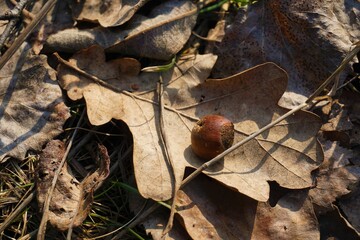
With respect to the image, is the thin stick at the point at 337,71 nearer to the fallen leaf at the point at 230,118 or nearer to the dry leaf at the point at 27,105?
the fallen leaf at the point at 230,118

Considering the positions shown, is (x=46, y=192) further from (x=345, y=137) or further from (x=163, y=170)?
(x=345, y=137)

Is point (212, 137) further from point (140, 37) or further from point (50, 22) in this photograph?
point (50, 22)

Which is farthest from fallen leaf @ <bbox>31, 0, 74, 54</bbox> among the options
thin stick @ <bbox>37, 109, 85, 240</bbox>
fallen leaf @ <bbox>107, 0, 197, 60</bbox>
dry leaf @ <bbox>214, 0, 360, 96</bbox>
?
dry leaf @ <bbox>214, 0, 360, 96</bbox>

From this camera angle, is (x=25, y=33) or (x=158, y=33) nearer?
(x=25, y=33)

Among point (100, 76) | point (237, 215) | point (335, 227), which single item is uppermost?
point (100, 76)

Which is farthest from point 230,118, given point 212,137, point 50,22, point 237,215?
point 50,22

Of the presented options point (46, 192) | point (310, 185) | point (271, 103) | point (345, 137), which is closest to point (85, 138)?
point (46, 192)

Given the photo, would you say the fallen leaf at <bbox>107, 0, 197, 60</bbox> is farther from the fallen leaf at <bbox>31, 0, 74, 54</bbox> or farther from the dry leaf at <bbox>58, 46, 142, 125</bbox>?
the fallen leaf at <bbox>31, 0, 74, 54</bbox>

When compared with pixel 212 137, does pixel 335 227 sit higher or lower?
lower
